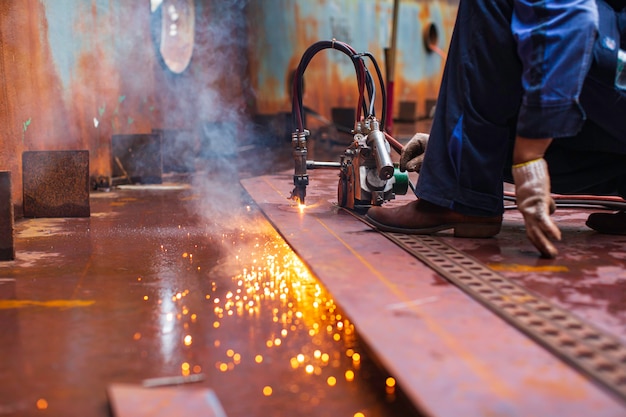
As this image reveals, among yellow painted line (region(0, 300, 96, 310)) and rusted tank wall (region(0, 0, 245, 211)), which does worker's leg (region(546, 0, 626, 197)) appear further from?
rusted tank wall (region(0, 0, 245, 211))

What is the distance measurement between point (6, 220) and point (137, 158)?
214 cm

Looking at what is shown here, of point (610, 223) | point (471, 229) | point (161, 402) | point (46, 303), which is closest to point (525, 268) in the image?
point (471, 229)

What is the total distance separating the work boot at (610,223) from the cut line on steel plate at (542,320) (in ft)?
2.43

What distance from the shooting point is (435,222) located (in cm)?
222

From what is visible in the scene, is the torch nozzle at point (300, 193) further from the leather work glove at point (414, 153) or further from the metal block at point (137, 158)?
the metal block at point (137, 158)

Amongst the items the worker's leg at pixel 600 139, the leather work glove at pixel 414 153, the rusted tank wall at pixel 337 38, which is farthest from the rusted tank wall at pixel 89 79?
the worker's leg at pixel 600 139

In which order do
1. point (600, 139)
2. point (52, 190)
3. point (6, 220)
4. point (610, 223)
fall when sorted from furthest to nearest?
point (52, 190) < point (610, 223) < point (600, 139) < point (6, 220)

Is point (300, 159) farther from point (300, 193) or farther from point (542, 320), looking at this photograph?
point (542, 320)

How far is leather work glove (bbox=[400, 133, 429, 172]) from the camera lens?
250 cm

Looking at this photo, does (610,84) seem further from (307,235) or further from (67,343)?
(67,343)

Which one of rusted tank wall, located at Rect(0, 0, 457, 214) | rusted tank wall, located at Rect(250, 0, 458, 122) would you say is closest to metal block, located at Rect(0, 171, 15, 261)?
rusted tank wall, located at Rect(0, 0, 457, 214)

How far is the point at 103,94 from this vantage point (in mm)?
3986

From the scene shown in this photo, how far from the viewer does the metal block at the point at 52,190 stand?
2811 millimetres

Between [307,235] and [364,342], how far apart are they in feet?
3.24
